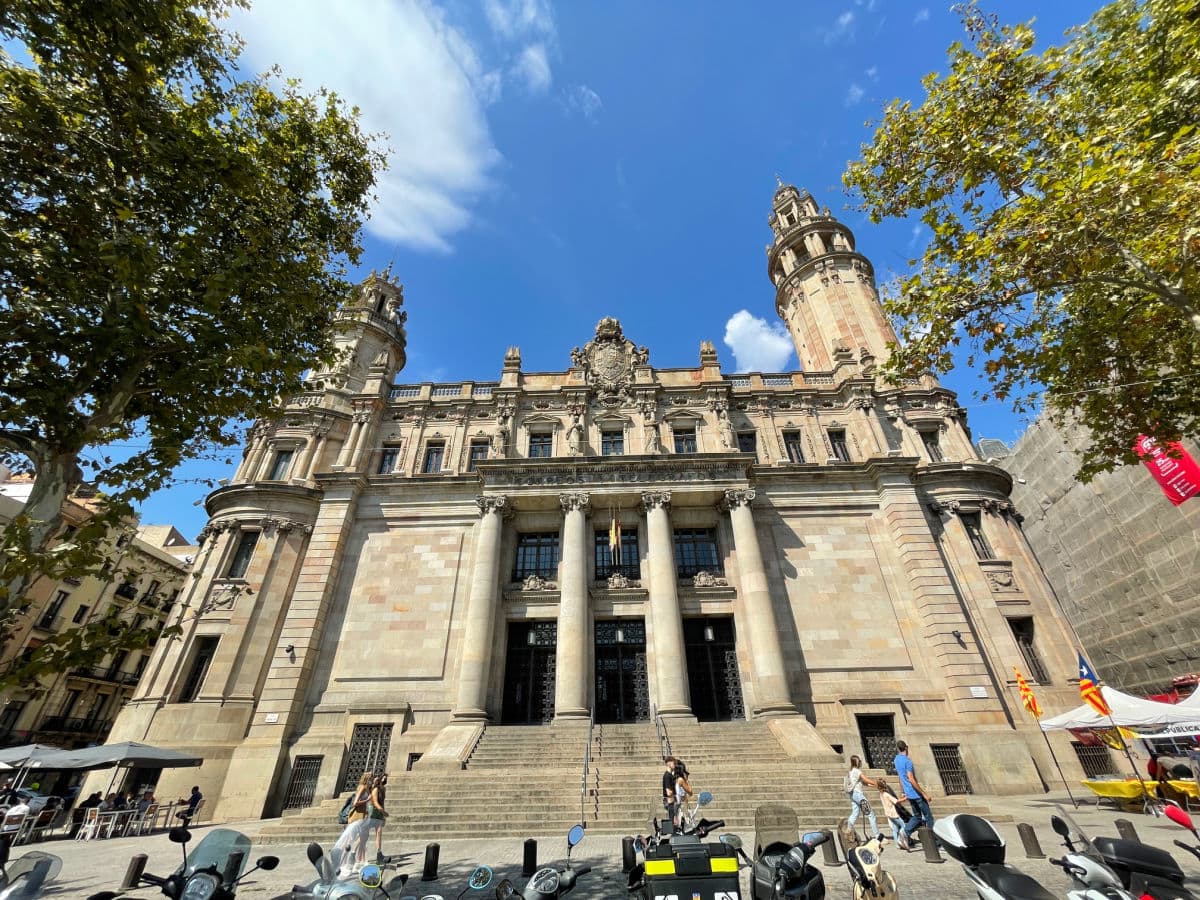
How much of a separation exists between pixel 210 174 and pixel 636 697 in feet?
61.6

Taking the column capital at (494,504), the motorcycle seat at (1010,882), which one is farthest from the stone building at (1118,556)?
the motorcycle seat at (1010,882)

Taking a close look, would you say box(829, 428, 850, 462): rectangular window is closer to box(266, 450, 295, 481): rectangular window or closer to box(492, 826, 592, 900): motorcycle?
box(492, 826, 592, 900): motorcycle

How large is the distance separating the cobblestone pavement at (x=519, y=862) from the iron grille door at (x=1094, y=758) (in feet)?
→ 16.9

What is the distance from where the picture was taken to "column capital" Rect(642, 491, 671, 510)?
2064 cm

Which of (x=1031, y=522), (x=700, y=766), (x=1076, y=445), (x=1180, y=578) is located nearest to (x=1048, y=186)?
(x=700, y=766)

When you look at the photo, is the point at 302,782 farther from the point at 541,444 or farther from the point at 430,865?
the point at 541,444

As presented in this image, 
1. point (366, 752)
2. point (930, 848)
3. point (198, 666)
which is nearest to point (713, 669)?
point (930, 848)

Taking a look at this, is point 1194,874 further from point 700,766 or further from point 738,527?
point 738,527

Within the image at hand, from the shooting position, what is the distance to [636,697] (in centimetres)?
1902

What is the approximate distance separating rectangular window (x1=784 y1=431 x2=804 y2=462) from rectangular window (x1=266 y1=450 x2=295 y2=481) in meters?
22.6

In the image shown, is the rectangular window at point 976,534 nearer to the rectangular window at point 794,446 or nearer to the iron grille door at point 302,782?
the rectangular window at point 794,446

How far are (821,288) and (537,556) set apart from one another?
22.3 m

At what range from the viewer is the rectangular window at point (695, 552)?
21188 millimetres

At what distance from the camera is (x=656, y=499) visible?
20.8m
